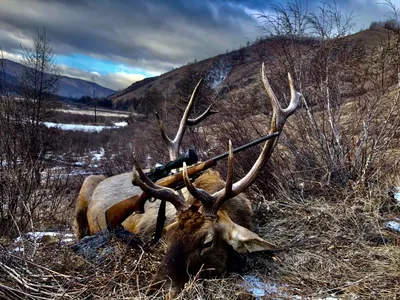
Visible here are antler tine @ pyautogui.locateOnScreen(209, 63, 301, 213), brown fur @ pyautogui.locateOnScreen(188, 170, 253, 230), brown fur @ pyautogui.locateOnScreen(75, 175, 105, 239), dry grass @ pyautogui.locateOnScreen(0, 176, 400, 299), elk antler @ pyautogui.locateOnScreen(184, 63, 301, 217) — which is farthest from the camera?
brown fur @ pyautogui.locateOnScreen(75, 175, 105, 239)

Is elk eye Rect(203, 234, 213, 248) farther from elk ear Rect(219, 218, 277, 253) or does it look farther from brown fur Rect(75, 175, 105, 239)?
brown fur Rect(75, 175, 105, 239)

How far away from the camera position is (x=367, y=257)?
3629mm

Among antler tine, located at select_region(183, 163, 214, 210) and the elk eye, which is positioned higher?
antler tine, located at select_region(183, 163, 214, 210)

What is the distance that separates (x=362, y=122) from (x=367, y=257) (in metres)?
2.84

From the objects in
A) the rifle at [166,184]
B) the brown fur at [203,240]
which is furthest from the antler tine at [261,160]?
the brown fur at [203,240]

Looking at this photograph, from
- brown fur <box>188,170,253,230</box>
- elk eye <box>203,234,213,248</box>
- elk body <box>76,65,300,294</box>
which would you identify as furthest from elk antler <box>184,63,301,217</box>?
brown fur <box>188,170,253,230</box>

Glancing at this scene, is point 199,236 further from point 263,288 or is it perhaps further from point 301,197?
point 301,197

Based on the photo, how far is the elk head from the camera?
10.2ft

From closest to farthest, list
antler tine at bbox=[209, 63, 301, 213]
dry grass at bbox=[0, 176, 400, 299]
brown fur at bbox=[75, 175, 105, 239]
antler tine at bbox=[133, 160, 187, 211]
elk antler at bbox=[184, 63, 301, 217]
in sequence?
dry grass at bbox=[0, 176, 400, 299]
elk antler at bbox=[184, 63, 301, 217]
antler tine at bbox=[133, 160, 187, 211]
antler tine at bbox=[209, 63, 301, 213]
brown fur at bbox=[75, 175, 105, 239]

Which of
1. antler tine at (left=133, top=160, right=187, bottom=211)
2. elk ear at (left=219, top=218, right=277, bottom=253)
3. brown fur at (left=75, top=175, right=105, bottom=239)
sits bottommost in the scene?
brown fur at (left=75, top=175, right=105, bottom=239)

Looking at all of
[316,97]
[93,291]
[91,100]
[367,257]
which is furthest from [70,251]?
[91,100]

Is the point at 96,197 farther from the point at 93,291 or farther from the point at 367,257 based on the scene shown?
the point at 367,257

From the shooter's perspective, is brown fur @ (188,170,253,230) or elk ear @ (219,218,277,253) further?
brown fur @ (188,170,253,230)

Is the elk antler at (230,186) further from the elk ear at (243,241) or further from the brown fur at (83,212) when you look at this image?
the brown fur at (83,212)
